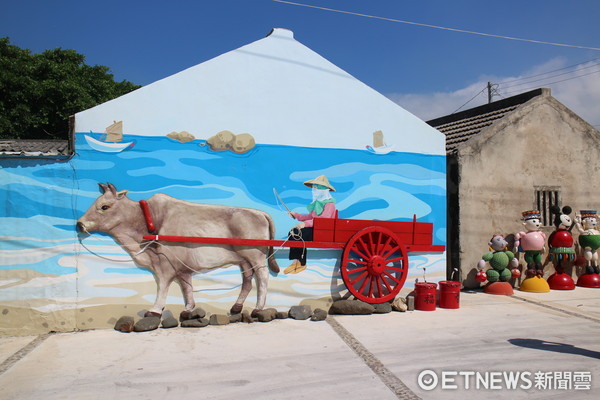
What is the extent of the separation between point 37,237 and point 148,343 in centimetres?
235

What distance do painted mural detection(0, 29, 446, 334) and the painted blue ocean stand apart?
18 mm

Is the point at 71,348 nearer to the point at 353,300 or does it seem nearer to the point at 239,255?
the point at 239,255

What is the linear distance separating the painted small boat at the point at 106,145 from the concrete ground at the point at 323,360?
2.78 metres

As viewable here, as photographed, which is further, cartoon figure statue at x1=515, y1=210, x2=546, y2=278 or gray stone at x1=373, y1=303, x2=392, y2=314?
cartoon figure statue at x1=515, y1=210, x2=546, y2=278

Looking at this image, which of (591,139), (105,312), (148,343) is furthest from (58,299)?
(591,139)

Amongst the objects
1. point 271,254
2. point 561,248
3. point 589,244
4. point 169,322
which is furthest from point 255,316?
point 589,244

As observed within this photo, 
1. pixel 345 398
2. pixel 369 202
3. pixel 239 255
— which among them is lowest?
pixel 345 398

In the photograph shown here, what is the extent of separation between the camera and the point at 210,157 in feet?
24.3

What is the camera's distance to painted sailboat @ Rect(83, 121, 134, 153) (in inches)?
271

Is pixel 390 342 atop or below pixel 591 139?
below

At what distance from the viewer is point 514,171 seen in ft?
34.9

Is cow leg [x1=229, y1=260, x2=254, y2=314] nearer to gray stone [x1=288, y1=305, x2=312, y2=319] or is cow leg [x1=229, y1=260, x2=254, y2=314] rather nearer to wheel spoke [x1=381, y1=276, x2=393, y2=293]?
gray stone [x1=288, y1=305, x2=312, y2=319]

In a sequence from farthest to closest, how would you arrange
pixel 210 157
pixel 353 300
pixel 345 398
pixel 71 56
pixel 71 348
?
pixel 71 56 → pixel 353 300 → pixel 210 157 → pixel 71 348 → pixel 345 398

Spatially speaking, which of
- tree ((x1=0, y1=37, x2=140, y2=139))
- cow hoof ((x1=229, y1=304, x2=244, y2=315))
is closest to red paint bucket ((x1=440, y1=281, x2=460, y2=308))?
cow hoof ((x1=229, y1=304, x2=244, y2=315))
